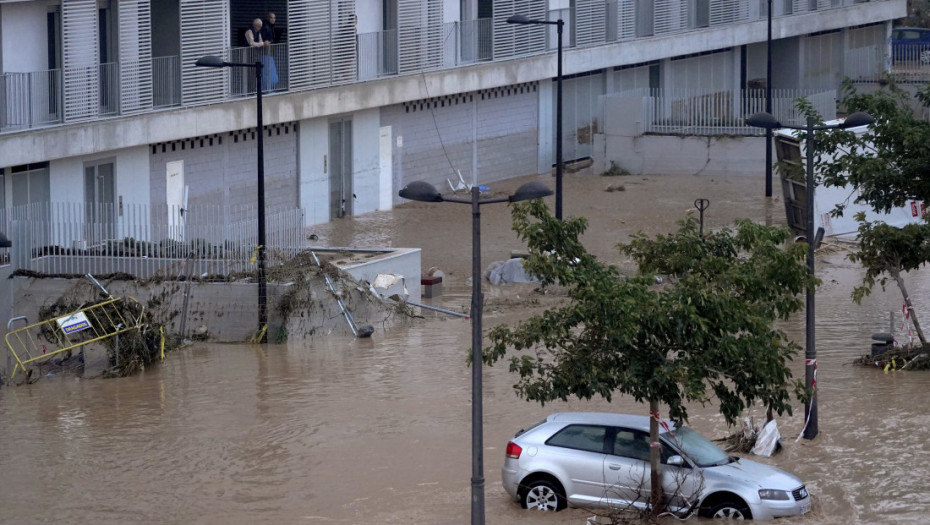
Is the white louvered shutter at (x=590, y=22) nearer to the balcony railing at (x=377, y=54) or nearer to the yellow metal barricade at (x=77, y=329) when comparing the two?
the balcony railing at (x=377, y=54)

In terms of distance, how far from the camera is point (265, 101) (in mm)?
35594

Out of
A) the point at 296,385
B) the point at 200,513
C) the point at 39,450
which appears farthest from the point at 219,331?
the point at 200,513

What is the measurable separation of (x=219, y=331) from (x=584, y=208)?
57.5ft

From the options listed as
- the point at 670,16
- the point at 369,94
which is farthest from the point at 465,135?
the point at 670,16

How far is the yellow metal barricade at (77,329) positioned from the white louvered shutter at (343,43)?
1533 cm

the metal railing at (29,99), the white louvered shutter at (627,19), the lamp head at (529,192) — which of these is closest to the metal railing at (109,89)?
the metal railing at (29,99)

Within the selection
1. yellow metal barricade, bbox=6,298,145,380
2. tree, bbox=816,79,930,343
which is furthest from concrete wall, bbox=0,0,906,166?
tree, bbox=816,79,930,343

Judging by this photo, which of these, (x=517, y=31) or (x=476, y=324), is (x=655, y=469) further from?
(x=517, y=31)

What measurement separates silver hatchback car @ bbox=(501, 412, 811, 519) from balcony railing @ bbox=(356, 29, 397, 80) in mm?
25120

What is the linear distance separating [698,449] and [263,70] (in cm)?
2300

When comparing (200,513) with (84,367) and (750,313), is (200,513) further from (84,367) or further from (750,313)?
(84,367)

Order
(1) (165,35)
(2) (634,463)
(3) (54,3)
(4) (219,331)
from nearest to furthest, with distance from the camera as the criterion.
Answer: (2) (634,463), (4) (219,331), (3) (54,3), (1) (165,35)

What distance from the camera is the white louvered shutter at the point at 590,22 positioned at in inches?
1921

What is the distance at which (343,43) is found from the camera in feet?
128
